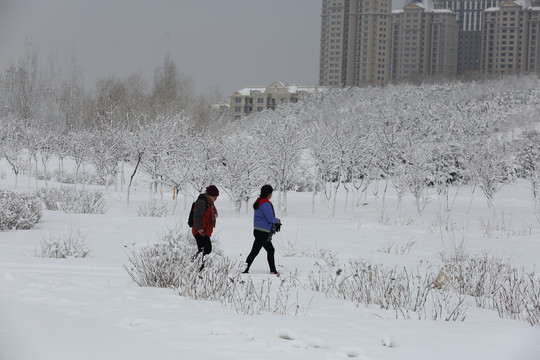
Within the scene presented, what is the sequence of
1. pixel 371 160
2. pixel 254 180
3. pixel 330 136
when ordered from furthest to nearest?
pixel 371 160, pixel 330 136, pixel 254 180

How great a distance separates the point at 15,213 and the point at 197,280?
30.7 feet

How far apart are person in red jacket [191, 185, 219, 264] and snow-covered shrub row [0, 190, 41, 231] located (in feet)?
26.2

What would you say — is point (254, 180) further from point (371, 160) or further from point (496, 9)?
point (496, 9)

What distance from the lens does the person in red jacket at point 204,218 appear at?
26.2 ft

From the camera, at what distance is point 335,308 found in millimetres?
6629

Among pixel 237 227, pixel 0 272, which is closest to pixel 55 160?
pixel 237 227

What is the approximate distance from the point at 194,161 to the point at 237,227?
730 centimetres

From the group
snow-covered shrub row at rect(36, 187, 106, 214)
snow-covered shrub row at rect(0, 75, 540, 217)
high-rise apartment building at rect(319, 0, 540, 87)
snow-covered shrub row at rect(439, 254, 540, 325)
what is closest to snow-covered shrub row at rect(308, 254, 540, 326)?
snow-covered shrub row at rect(439, 254, 540, 325)

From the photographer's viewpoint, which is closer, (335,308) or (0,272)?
(335,308)

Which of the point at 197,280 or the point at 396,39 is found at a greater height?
the point at 396,39

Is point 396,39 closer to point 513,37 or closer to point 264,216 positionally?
point 513,37

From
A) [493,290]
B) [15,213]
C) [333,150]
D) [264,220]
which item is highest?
[333,150]

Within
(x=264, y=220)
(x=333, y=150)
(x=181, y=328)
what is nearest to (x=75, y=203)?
(x=333, y=150)

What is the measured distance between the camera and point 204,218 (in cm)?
809
